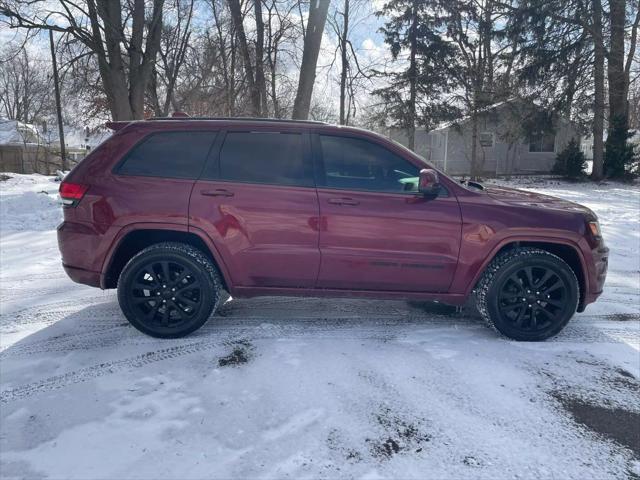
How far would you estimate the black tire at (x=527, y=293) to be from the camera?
3.70 metres

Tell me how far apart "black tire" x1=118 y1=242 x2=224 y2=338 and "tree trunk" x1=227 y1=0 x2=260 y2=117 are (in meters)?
13.9

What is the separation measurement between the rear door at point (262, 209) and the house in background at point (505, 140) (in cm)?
2132

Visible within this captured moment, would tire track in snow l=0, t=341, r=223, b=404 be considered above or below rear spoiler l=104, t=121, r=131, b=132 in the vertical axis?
below

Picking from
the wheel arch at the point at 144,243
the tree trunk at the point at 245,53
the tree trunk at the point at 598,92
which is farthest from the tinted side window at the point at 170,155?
the tree trunk at the point at 598,92

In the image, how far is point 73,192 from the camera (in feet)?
12.0

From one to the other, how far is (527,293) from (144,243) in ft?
11.0

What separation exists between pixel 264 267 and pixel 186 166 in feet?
3.54

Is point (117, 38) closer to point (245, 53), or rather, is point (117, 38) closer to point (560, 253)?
point (245, 53)

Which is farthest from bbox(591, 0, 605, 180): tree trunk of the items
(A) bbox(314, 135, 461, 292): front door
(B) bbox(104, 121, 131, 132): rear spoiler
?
(B) bbox(104, 121, 131, 132): rear spoiler

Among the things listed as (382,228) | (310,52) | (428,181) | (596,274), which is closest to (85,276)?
(382,228)

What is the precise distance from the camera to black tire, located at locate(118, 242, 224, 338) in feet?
11.9

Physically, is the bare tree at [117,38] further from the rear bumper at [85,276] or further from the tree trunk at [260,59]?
the rear bumper at [85,276]

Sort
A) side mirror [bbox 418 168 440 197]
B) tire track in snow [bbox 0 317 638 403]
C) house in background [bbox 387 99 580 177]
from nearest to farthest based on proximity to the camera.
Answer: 1. tire track in snow [bbox 0 317 638 403]
2. side mirror [bbox 418 168 440 197]
3. house in background [bbox 387 99 580 177]

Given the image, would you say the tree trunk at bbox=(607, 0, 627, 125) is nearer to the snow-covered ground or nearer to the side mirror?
the snow-covered ground
